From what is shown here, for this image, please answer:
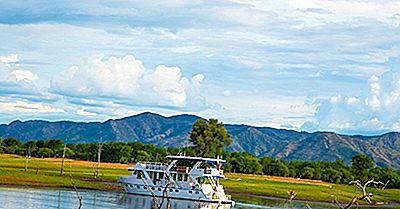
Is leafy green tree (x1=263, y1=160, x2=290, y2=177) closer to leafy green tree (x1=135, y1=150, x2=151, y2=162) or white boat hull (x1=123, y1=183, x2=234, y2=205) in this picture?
leafy green tree (x1=135, y1=150, x2=151, y2=162)

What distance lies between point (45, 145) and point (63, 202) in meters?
128

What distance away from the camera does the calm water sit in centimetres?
5669

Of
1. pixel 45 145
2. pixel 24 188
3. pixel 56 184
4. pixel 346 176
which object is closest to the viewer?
pixel 24 188

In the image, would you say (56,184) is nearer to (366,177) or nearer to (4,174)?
(4,174)

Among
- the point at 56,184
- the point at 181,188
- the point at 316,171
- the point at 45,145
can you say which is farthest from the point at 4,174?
the point at 45,145

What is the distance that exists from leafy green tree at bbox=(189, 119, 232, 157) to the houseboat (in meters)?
64.4

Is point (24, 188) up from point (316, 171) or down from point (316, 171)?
down

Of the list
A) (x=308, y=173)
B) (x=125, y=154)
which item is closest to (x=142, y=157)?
(x=125, y=154)

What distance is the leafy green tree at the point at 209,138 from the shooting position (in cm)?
14925

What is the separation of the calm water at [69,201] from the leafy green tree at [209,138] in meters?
67.7

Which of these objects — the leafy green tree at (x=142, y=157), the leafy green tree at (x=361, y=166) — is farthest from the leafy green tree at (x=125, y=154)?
the leafy green tree at (x=361, y=166)

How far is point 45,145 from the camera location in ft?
608

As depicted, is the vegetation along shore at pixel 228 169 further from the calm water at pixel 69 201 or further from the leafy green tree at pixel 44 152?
the calm water at pixel 69 201

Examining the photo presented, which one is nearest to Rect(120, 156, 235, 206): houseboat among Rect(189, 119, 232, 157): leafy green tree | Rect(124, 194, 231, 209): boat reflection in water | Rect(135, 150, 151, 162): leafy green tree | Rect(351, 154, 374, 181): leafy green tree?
Rect(124, 194, 231, 209): boat reflection in water
